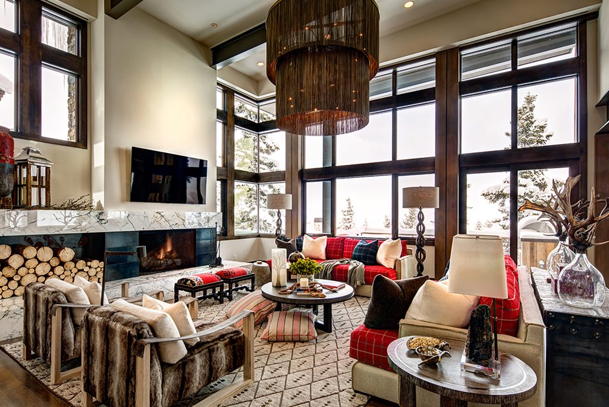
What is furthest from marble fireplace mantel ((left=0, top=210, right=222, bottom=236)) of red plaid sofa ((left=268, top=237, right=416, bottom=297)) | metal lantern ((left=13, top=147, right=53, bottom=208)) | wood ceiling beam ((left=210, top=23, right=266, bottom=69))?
wood ceiling beam ((left=210, top=23, right=266, bottom=69))

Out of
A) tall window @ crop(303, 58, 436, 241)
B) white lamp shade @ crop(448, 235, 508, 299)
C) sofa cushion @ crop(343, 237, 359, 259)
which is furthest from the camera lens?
tall window @ crop(303, 58, 436, 241)

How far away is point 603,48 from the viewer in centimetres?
455

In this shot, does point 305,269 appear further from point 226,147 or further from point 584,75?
point 584,75

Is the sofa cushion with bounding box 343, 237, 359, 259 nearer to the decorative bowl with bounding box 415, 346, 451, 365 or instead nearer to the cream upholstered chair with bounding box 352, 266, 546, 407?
the cream upholstered chair with bounding box 352, 266, 546, 407

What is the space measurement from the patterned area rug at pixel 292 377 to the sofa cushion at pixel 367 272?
151cm

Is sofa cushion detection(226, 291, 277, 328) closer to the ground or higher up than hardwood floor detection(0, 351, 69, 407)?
higher up

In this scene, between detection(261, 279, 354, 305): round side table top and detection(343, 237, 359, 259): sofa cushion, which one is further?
detection(343, 237, 359, 259): sofa cushion

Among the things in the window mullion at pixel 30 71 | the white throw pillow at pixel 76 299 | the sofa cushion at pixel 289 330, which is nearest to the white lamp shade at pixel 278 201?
the sofa cushion at pixel 289 330

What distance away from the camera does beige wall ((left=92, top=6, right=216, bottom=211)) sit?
4.85 metres

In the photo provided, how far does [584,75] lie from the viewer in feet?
16.2

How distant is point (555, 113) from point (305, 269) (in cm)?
491

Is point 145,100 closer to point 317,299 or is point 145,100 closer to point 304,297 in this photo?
point 304,297

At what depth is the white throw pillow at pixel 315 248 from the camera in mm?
6109

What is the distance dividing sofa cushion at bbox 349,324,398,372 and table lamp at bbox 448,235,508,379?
0.66 m
